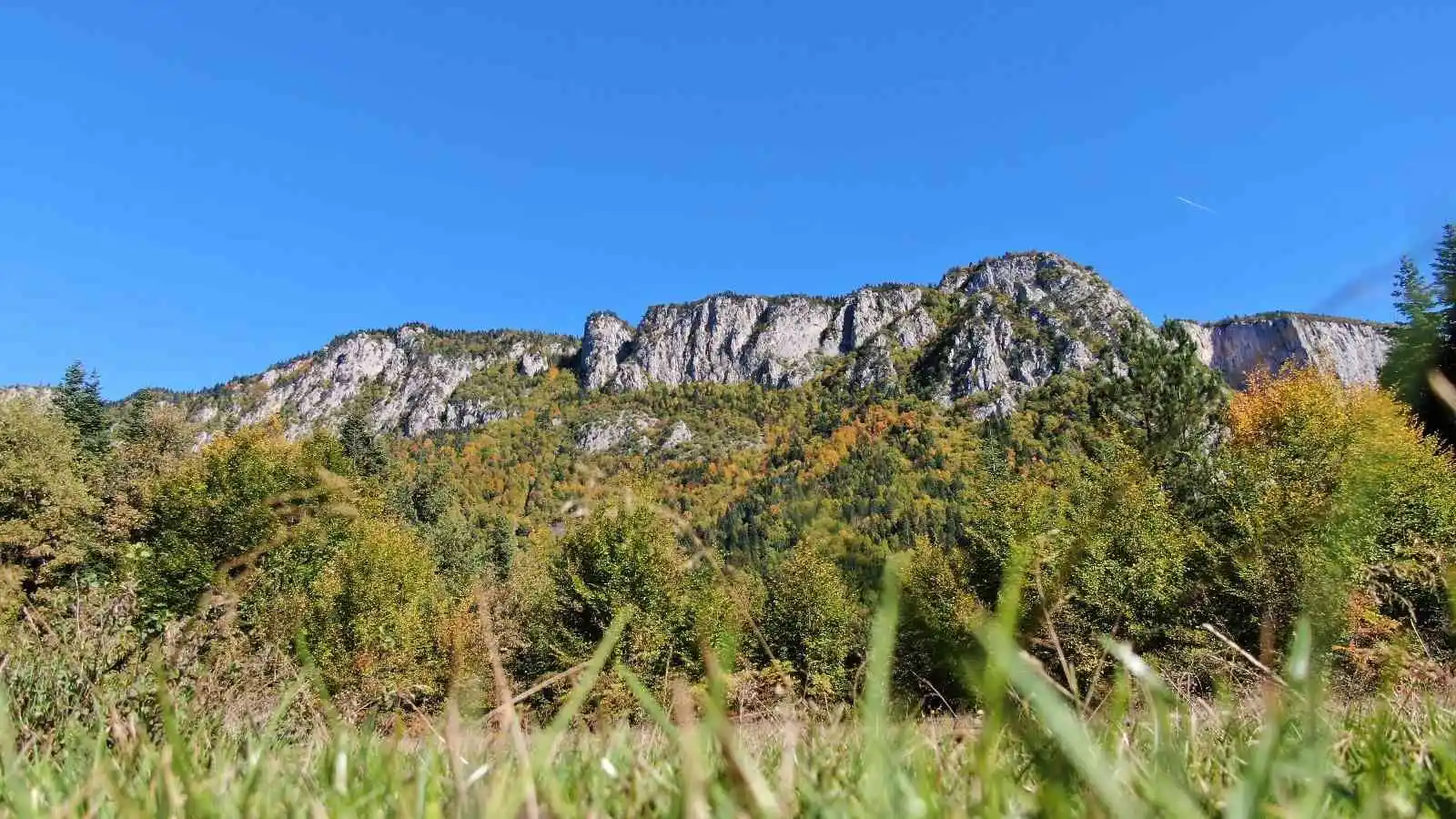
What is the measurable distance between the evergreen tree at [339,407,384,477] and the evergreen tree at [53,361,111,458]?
17.8 m

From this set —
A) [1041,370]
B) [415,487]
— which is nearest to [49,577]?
[415,487]

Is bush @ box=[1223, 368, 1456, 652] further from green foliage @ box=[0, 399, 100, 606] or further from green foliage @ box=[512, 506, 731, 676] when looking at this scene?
green foliage @ box=[0, 399, 100, 606]

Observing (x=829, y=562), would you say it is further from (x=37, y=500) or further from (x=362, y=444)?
(x=362, y=444)

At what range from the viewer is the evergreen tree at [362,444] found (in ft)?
213

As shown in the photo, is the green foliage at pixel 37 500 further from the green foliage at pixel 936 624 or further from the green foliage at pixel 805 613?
the green foliage at pixel 936 624

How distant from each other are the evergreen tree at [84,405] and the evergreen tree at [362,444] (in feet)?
58.3

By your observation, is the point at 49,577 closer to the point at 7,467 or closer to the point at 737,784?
the point at 7,467

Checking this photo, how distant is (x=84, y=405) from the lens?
46406 mm

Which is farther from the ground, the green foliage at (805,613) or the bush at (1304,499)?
the bush at (1304,499)

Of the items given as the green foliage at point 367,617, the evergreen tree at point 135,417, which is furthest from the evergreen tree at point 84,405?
the green foliage at point 367,617

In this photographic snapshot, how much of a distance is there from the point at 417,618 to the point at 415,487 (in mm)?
61779

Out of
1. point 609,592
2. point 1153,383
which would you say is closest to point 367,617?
point 609,592

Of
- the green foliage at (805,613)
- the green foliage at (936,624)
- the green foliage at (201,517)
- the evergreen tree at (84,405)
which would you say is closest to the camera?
the green foliage at (936,624)

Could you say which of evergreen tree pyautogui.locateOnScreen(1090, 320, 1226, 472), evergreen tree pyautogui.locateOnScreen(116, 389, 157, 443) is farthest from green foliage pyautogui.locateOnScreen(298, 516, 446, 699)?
evergreen tree pyautogui.locateOnScreen(116, 389, 157, 443)
